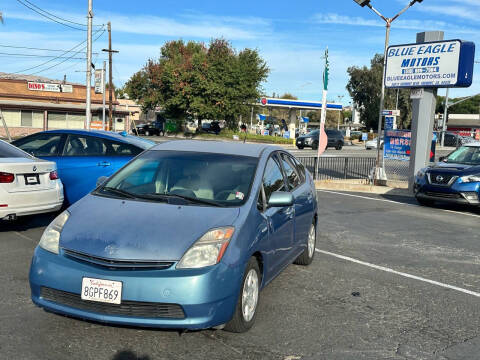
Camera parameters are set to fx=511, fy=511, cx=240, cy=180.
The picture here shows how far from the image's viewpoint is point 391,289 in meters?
5.82

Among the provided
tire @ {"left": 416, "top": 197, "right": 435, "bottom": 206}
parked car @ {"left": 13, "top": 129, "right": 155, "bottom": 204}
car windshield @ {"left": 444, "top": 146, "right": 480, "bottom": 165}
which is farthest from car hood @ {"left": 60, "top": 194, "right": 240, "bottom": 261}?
car windshield @ {"left": 444, "top": 146, "right": 480, "bottom": 165}

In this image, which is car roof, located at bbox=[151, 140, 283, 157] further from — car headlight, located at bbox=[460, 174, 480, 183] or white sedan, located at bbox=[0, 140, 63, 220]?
car headlight, located at bbox=[460, 174, 480, 183]

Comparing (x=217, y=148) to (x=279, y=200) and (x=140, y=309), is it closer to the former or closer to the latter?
(x=279, y=200)

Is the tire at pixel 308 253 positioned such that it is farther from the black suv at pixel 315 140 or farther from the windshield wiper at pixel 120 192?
the black suv at pixel 315 140

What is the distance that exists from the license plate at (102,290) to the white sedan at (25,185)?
3.96m

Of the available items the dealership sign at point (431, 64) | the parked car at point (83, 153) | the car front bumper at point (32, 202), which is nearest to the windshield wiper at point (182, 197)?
the car front bumper at point (32, 202)

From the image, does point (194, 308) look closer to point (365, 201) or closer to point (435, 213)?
point (435, 213)

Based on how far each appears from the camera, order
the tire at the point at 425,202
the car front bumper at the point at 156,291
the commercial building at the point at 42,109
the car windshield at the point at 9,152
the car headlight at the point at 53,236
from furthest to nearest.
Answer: the commercial building at the point at 42,109 → the tire at the point at 425,202 → the car windshield at the point at 9,152 → the car headlight at the point at 53,236 → the car front bumper at the point at 156,291

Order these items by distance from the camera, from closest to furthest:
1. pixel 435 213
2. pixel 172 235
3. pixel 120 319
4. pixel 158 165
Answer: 1. pixel 120 319
2. pixel 172 235
3. pixel 158 165
4. pixel 435 213

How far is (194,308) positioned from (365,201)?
1072 cm

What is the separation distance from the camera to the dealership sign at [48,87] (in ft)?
169

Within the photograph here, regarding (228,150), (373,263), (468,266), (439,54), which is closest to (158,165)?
(228,150)

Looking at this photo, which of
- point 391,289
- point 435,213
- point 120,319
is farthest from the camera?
point 435,213

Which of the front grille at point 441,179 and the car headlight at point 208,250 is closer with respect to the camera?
the car headlight at point 208,250
